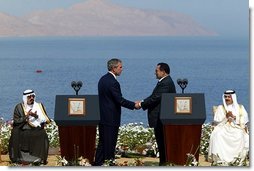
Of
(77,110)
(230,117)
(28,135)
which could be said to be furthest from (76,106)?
(230,117)

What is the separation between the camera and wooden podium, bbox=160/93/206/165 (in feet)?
56.7

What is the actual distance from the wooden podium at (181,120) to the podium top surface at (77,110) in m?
1.06

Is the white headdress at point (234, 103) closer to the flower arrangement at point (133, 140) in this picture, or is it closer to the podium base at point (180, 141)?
the podium base at point (180, 141)

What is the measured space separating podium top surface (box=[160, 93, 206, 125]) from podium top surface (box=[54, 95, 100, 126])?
1.06m

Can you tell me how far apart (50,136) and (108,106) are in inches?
130

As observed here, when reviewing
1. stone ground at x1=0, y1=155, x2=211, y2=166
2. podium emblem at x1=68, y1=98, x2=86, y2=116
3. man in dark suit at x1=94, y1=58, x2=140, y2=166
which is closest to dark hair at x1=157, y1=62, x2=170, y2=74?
man in dark suit at x1=94, y1=58, x2=140, y2=166

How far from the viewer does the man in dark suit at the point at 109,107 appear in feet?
57.7

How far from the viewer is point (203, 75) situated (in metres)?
39.7

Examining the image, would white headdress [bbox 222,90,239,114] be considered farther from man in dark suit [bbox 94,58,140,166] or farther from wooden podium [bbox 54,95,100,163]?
wooden podium [bbox 54,95,100,163]

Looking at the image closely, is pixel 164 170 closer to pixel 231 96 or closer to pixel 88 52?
pixel 231 96

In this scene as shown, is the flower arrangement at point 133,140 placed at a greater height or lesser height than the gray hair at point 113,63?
lesser

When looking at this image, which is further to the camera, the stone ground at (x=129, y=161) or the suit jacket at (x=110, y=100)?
the stone ground at (x=129, y=161)

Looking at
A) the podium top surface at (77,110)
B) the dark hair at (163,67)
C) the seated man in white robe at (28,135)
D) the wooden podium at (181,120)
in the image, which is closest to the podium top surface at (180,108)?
the wooden podium at (181,120)

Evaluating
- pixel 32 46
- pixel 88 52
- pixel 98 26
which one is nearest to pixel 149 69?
pixel 88 52
